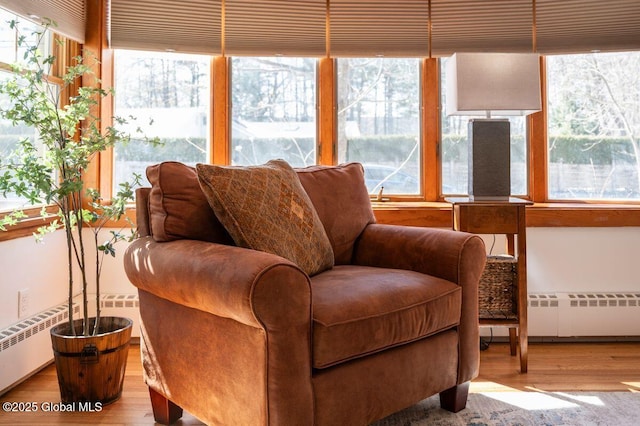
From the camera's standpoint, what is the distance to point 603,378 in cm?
227

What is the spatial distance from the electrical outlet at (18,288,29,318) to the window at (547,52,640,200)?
282 cm

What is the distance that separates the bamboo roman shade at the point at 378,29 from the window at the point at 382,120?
9cm

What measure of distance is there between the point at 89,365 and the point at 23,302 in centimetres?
53

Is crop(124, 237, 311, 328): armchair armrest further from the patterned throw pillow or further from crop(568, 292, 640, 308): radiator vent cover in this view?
crop(568, 292, 640, 308): radiator vent cover

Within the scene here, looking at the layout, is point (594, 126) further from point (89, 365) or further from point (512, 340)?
point (89, 365)

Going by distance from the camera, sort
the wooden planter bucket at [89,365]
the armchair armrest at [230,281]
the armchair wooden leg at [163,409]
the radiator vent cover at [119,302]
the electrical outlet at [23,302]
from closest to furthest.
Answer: the armchair armrest at [230,281]
the armchair wooden leg at [163,409]
the wooden planter bucket at [89,365]
the electrical outlet at [23,302]
the radiator vent cover at [119,302]

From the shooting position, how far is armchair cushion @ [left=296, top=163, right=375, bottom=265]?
2223 mm

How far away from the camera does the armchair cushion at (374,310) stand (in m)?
1.44

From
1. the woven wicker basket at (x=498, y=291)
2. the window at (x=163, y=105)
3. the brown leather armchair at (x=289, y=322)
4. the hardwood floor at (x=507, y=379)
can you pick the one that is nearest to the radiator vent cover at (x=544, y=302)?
the hardwood floor at (x=507, y=379)

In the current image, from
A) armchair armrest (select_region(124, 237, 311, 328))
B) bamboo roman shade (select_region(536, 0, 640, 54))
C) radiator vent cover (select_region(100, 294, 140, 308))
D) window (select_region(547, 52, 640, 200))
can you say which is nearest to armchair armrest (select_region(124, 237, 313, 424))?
armchair armrest (select_region(124, 237, 311, 328))

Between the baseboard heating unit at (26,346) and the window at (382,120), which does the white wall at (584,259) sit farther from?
the baseboard heating unit at (26,346)

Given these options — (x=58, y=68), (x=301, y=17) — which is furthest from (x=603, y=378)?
(x=58, y=68)

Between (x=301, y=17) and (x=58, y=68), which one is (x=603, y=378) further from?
(x=58, y=68)

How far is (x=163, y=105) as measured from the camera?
9.73 ft
